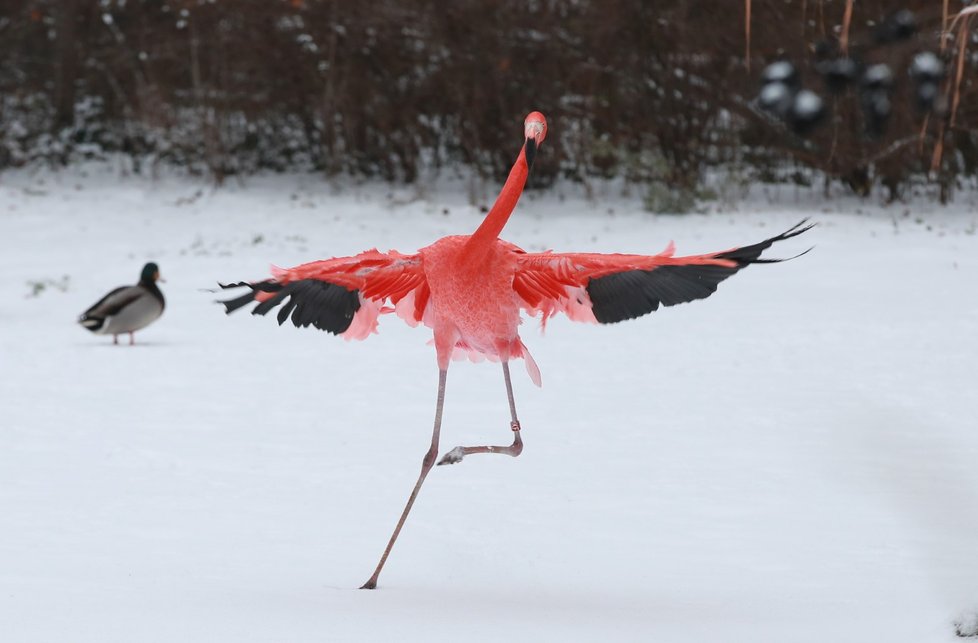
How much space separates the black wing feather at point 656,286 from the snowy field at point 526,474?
94 centimetres

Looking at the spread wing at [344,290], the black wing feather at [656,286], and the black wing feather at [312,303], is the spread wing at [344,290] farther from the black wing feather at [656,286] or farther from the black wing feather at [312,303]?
the black wing feather at [656,286]

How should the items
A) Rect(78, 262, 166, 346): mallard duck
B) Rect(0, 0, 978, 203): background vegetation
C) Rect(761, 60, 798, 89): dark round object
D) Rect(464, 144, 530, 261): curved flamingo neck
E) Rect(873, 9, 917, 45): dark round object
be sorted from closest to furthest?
Rect(464, 144, 530, 261): curved flamingo neck, Rect(873, 9, 917, 45): dark round object, Rect(761, 60, 798, 89): dark round object, Rect(78, 262, 166, 346): mallard duck, Rect(0, 0, 978, 203): background vegetation

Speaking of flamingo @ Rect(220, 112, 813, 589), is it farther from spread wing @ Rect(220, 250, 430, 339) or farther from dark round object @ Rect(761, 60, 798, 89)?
dark round object @ Rect(761, 60, 798, 89)

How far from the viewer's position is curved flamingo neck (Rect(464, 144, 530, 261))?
405cm

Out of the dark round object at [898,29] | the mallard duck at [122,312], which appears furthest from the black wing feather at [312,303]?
the mallard duck at [122,312]

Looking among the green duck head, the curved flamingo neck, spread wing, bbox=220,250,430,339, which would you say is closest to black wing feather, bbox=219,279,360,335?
spread wing, bbox=220,250,430,339

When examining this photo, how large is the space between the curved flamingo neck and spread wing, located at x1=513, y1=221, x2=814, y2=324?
20cm

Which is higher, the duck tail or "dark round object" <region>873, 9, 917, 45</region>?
"dark round object" <region>873, 9, 917, 45</region>

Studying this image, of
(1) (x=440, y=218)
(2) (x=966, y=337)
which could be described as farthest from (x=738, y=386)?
(1) (x=440, y=218)

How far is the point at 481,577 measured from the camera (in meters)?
4.46

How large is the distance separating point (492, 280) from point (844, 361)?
497 centimetres

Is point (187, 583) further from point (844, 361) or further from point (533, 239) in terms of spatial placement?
point (533, 239)

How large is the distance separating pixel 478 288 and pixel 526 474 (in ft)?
5.94

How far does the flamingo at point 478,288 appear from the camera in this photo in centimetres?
405
